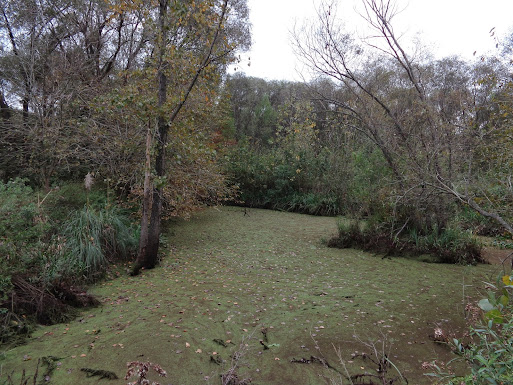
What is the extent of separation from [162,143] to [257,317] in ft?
10.7

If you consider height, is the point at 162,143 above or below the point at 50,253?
above

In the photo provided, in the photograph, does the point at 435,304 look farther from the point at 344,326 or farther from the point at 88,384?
the point at 88,384

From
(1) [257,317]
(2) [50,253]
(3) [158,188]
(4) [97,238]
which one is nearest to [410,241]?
(1) [257,317]

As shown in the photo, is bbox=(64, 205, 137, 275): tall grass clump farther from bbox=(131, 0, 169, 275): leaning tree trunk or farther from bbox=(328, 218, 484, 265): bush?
bbox=(328, 218, 484, 265): bush

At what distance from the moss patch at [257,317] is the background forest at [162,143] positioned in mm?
549

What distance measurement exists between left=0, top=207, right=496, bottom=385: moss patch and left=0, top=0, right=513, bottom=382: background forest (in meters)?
0.55

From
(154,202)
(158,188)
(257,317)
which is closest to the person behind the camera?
(257,317)

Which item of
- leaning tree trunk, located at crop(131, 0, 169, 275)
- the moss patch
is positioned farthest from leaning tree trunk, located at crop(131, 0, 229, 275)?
the moss patch

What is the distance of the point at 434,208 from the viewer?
23.2 ft

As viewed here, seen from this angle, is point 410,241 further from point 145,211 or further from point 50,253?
point 50,253

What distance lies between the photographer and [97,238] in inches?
223

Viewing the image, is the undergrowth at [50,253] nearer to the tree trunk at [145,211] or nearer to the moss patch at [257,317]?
the moss patch at [257,317]

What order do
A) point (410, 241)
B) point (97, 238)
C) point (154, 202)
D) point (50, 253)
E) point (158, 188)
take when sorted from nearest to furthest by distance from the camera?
point (50, 253) < point (97, 238) < point (158, 188) < point (154, 202) < point (410, 241)

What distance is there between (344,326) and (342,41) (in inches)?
230
